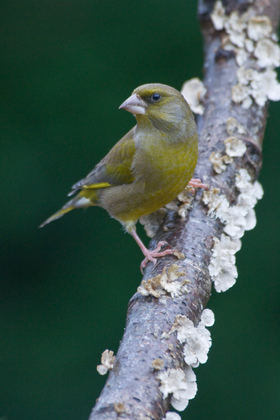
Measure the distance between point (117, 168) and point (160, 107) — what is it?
1.52ft

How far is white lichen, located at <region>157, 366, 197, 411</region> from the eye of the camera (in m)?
1.84

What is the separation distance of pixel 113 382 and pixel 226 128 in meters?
1.78

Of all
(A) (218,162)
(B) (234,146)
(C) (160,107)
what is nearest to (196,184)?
(A) (218,162)

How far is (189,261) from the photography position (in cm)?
245

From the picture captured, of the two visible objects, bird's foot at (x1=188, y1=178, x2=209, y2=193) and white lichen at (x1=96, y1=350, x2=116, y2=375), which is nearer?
white lichen at (x1=96, y1=350, x2=116, y2=375)

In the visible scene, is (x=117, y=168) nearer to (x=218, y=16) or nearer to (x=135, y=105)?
(x=135, y=105)

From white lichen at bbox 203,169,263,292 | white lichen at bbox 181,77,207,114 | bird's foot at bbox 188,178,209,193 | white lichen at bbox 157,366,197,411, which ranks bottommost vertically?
white lichen at bbox 157,366,197,411

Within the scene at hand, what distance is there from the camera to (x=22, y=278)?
442cm

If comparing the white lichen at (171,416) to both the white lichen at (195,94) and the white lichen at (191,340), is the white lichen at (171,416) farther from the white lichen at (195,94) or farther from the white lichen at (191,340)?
the white lichen at (195,94)

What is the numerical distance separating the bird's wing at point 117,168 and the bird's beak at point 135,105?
9.1 inches

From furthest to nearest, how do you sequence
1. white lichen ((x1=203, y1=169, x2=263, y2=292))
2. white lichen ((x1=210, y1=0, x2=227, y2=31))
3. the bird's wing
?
white lichen ((x1=210, y1=0, x2=227, y2=31)) → the bird's wing → white lichen ((x1=203, y1=169, x2=263, y2=292))

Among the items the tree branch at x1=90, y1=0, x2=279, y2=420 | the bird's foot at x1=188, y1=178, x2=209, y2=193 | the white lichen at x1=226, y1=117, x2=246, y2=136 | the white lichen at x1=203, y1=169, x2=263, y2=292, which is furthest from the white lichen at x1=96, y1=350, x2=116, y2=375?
the white lichen at x1=226, y1=117, x2=246, y2=136

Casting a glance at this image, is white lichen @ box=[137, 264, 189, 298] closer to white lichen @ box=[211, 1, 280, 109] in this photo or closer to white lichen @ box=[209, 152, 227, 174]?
white lichen @ box=[209, 152, 227, 174]

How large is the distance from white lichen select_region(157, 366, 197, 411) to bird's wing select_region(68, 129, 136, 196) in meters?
1.32
